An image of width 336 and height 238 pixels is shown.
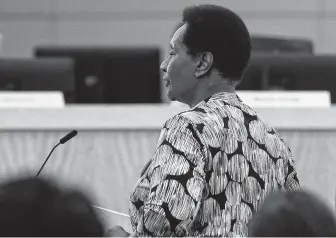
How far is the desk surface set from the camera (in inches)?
95.4

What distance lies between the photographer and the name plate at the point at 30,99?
2982 mm

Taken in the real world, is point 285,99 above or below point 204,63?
below

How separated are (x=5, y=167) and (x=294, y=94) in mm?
1157

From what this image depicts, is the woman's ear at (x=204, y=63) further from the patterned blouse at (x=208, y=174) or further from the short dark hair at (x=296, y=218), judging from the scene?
the short dark hair at (x=296, y=218)

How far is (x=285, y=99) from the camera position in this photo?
291 centimetres

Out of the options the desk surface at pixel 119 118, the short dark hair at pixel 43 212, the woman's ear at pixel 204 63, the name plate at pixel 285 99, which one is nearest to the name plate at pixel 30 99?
the desk surface at pixel 119 118

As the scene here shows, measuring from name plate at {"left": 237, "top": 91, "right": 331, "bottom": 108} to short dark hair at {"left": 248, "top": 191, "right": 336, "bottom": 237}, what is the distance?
6.11 ft

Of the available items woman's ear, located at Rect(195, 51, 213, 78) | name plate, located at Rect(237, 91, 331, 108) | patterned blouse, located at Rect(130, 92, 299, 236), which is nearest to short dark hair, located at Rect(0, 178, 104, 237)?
patterned blouse, located at Rect(130, 92, 299, 236)

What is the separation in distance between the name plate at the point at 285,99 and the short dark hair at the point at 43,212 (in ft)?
6.43

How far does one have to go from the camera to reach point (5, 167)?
2.39 m

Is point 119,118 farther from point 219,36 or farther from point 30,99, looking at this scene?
point 219,36

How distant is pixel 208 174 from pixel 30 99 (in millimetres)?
1581

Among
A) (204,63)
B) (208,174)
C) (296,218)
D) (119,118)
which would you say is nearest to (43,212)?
(296,218)

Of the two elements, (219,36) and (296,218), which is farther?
(219,36)
